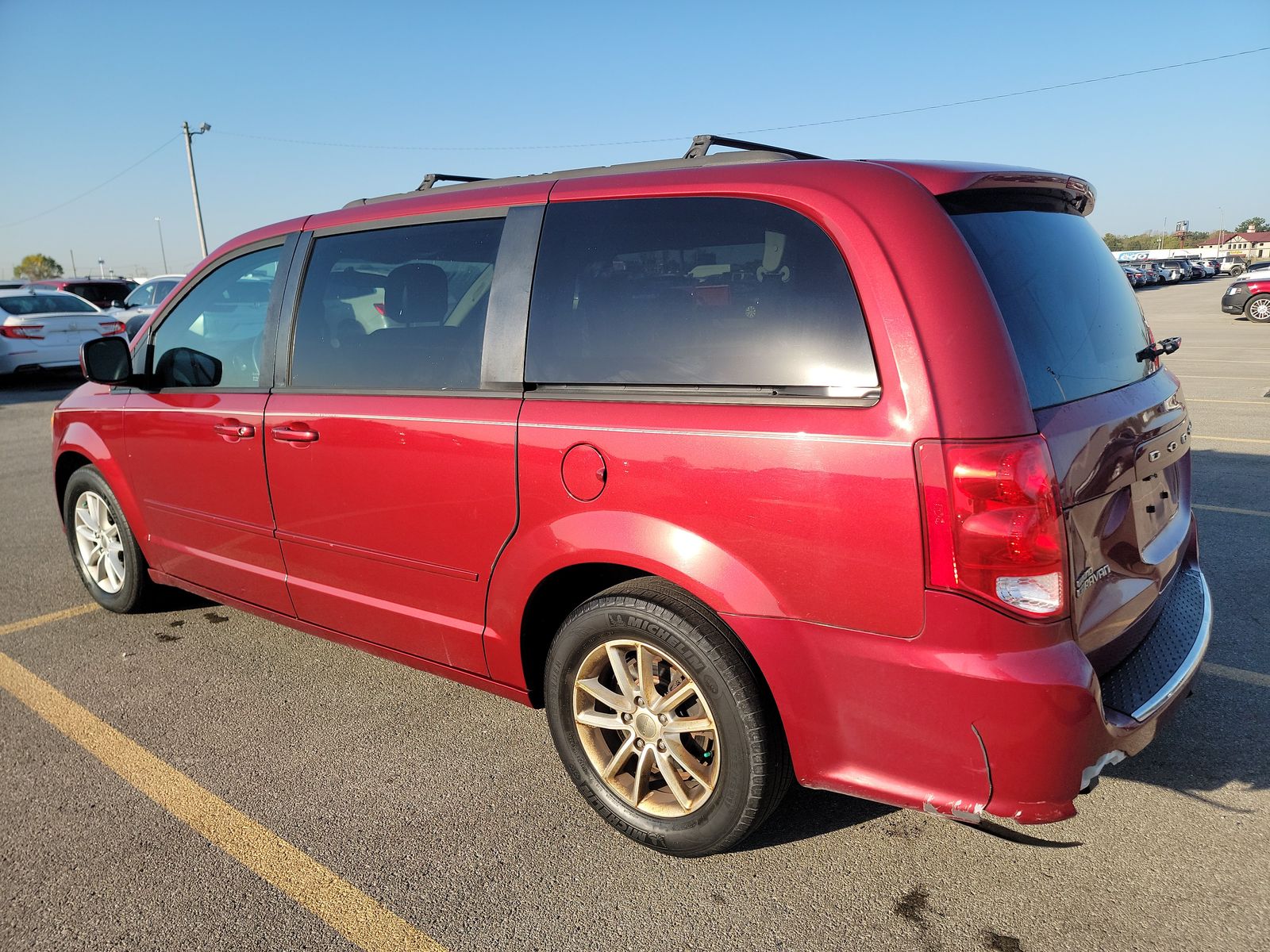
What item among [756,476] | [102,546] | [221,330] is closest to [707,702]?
[756,476]

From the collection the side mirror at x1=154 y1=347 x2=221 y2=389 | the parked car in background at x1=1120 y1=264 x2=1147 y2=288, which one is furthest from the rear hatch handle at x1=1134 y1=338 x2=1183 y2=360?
the side mirror at x1=154 y1=347 x2=221 y2=389

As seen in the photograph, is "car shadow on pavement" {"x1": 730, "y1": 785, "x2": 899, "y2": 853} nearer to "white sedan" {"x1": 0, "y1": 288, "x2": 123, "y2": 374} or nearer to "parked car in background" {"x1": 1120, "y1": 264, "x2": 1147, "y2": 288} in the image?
"parked car in background" {"x1": 1120, "y1": 264, "x2": 1147, "y2": 288}

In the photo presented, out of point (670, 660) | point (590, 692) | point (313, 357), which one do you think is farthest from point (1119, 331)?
point (313, 357)

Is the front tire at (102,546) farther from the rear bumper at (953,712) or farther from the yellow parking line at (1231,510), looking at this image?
the yellow parking line at (1231,510)

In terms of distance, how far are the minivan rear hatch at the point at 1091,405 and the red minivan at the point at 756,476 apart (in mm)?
14

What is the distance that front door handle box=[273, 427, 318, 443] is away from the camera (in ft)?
10.7

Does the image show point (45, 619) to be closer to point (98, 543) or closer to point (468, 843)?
point (98, 543)

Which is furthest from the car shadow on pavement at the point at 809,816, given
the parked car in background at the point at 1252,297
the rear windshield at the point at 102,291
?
the parked car in background at the point at 1252,297

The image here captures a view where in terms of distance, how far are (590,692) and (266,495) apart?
165 centimetres

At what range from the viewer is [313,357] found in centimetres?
340

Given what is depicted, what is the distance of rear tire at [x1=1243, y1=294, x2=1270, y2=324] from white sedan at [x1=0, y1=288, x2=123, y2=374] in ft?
83.0

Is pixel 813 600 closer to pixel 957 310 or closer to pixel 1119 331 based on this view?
pixel 957 310

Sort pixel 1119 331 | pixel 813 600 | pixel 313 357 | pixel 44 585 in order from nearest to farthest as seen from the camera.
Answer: pixel 813 600 → pixel 1119 331 → pixel 313 357 → pixel 44 585

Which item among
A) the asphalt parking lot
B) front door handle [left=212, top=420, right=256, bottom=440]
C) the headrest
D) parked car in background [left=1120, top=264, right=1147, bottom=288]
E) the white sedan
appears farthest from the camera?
the white sedan
